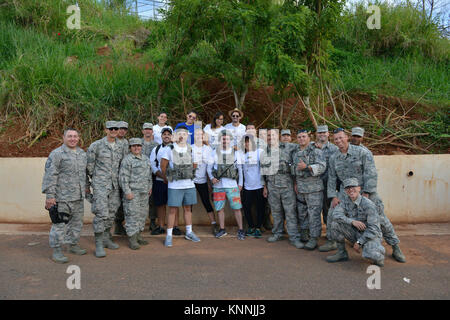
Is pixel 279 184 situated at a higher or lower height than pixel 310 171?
lower

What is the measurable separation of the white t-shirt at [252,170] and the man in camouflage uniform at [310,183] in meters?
0.67

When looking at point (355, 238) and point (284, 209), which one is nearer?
point (355, 238)

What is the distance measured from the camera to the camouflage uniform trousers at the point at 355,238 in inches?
173

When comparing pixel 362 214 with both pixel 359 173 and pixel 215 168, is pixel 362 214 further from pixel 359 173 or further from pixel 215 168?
pixel 215 168

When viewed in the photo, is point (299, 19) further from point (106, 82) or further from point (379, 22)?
point (379, 22)

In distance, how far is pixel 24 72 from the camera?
8.84 m

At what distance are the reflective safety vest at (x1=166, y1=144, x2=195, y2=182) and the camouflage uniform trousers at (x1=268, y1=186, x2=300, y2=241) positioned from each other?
1.35 meters

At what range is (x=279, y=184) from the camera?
556 centimetres

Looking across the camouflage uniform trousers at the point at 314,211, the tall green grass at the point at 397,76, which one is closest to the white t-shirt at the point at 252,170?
the camouflage uniform trousers at the point at 314,211

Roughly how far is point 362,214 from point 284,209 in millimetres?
1286

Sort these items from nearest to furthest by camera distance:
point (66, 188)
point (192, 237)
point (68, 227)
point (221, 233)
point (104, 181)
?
1. point (66, 188)
2. point (68, 227)
3. point (104, 181)
4. point (192, 237)
5. point (221, 233)

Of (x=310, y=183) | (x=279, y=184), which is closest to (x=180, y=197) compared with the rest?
(x=279, y=184)

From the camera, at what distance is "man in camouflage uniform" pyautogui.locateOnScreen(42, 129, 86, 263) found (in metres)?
4.77

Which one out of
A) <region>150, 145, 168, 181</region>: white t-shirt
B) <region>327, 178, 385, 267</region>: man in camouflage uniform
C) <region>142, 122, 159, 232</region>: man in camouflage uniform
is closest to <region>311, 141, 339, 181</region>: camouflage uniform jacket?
<region>327, 178, 385, 267</region>: man in camouflage uniform
